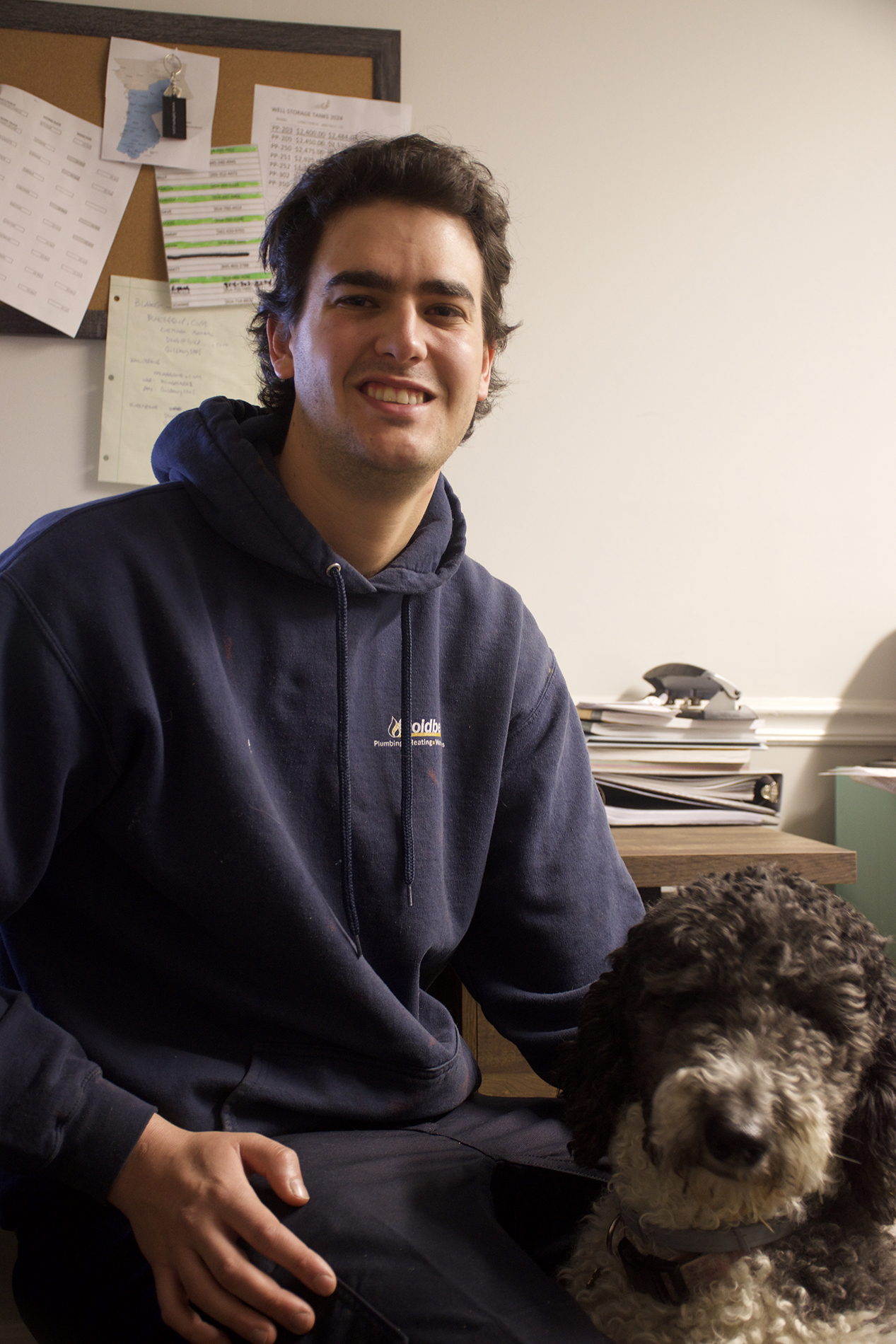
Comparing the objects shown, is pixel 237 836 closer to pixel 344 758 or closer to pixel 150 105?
pixel 344 758

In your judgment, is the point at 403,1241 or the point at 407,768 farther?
the point at 407,768

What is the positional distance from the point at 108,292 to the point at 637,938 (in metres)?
1.61

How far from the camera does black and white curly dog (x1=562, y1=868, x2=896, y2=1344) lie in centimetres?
66

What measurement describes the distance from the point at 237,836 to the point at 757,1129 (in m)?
0.52

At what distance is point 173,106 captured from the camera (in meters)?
1.79

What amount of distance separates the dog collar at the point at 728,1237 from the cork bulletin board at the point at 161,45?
1752mm

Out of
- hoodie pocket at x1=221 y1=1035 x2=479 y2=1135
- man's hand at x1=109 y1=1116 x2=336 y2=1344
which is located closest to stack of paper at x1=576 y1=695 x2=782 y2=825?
hoodie pocket at x1=221 y1=1035 x2=479 y2=1135

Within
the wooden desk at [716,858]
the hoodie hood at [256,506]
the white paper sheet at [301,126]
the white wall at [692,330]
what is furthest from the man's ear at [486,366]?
the white paper sheet at [301,126]

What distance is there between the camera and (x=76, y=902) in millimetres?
945

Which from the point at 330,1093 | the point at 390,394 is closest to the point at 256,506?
the point at 390,394

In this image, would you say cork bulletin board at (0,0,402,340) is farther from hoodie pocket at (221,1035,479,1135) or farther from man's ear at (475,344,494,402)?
hoodie pocket at (221,1035,479,1135)

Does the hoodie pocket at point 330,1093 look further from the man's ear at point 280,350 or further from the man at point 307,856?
the man's ear at point 280,350

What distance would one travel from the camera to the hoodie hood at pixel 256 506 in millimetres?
1016

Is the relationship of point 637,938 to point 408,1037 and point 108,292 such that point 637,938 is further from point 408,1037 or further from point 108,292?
point 108,292
